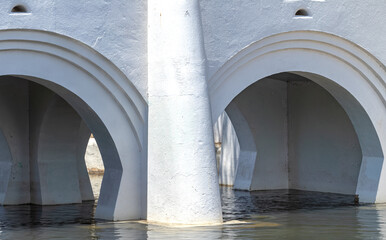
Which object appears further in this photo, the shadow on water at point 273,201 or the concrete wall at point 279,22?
the shadow on water at point 273,201

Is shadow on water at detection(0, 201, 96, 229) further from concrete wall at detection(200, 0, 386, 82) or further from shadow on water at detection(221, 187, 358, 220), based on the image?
concrete wall at detection(200, 0, 386, 82)

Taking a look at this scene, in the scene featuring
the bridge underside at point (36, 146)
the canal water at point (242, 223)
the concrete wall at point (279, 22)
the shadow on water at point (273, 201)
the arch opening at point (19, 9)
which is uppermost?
the concrete wall at point (279, 22)

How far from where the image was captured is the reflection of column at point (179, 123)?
10672mm

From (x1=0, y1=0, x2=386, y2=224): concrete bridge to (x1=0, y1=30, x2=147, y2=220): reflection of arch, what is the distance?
0.02 metres

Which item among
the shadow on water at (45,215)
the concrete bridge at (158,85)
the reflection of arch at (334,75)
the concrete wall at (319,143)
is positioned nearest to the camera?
the concrete bridge at (158,85)

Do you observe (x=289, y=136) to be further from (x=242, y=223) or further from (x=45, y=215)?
(x=45, y=215)

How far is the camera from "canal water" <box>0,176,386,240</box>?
9.84 meters

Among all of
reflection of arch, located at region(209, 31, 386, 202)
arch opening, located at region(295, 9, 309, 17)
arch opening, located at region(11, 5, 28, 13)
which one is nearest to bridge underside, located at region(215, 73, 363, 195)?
reflection of arch, located at region(209, 31, 386, 202)

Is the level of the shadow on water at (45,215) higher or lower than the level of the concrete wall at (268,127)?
lower

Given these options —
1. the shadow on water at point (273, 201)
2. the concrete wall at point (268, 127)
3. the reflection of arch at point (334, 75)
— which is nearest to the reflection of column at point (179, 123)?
the reflection of arch at point (334, 75)

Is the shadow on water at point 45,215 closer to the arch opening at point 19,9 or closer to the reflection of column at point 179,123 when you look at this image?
the reflection of column at point 179,123

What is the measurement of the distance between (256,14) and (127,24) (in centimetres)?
221

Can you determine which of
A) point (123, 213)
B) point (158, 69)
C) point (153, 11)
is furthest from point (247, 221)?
point (153, 11)

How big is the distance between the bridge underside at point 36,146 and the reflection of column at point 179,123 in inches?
124
